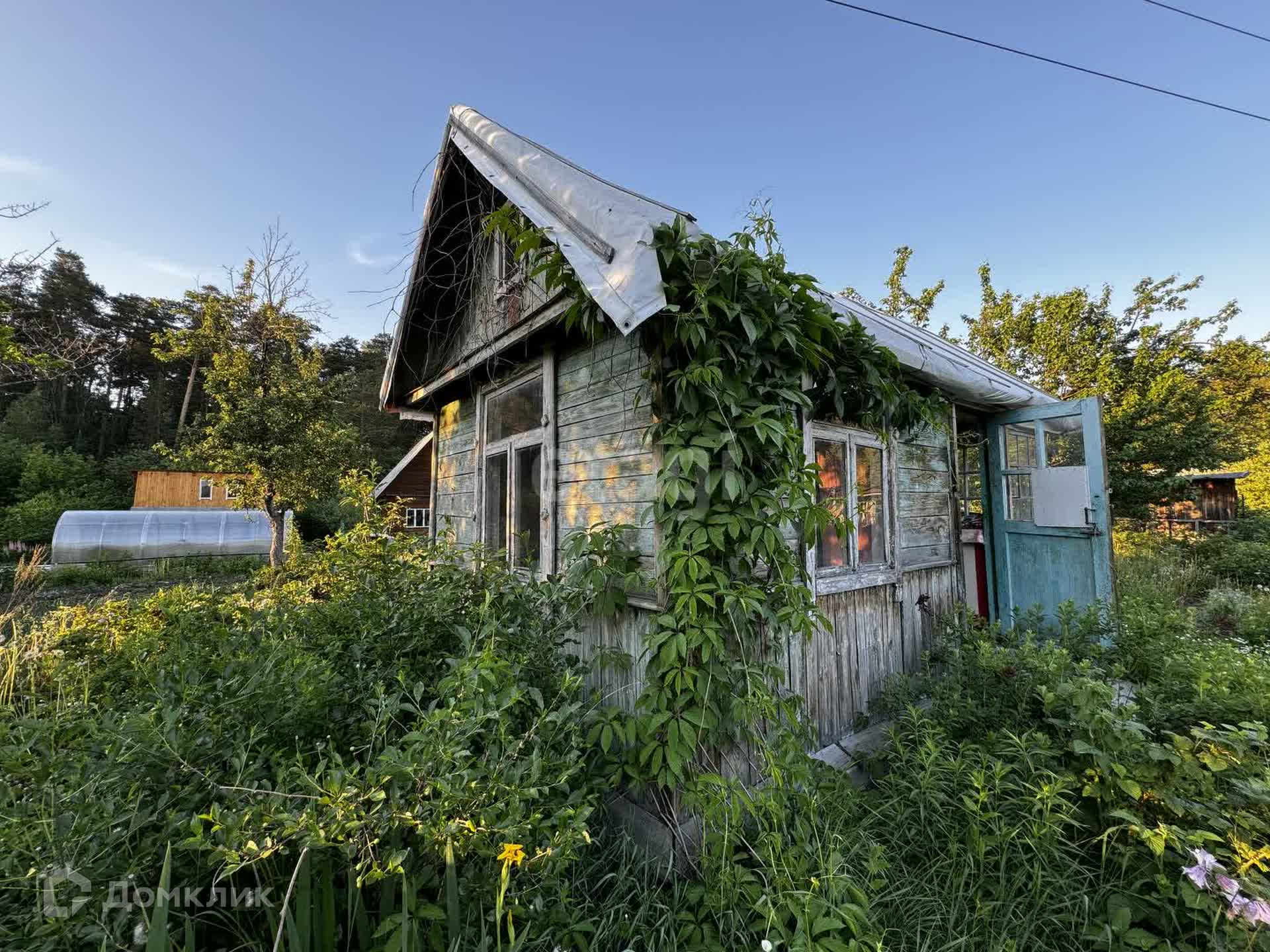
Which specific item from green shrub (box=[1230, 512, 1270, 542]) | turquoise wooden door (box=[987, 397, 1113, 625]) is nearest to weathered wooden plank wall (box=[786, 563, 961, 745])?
turquoise wooden door (box=[987, 397, 1113, 625])

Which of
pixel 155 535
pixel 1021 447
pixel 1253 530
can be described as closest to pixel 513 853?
pixel 1021 447

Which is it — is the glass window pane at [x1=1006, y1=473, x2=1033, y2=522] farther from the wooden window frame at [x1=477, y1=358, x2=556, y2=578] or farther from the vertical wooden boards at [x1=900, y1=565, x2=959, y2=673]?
the wooden window frame at [x1=477, y1=358, x2=556, y2=578]

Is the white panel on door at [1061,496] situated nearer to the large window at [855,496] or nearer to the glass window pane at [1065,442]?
the glass window pane at [1065,442]

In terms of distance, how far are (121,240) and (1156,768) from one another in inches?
401

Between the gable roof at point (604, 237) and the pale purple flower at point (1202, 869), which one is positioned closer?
the pale purple flower at point (1202, 869)

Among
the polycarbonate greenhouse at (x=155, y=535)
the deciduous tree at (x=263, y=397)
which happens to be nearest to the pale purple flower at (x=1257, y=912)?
the deciduous tree at (x=263, y=397)

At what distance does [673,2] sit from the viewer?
15.7ft

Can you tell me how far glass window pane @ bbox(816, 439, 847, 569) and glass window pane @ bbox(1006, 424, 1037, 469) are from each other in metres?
2.47

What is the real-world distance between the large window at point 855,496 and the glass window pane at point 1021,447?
197 cm

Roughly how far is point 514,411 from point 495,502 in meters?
0.88

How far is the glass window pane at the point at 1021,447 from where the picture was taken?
14.9 ft

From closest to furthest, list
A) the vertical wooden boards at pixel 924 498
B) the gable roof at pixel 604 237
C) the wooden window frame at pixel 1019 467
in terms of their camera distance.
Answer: the gable roof at pixel 604 237 → the vertical wooden boards at pixel 924 498 → the wooden window frame at pixel 1019 467

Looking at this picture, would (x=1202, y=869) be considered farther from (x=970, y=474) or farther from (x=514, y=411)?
(x=970, y=474)

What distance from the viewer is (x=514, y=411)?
4125 mm
